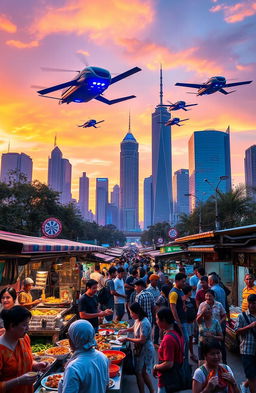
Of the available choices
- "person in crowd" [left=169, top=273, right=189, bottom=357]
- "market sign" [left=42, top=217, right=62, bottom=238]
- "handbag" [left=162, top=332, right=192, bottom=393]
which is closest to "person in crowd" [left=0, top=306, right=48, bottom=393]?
"handbag" [left=162, top=332, right=192, bottom=393]

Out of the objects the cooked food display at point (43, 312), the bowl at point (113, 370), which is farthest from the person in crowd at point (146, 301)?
the cooked food display at point (43, 312)

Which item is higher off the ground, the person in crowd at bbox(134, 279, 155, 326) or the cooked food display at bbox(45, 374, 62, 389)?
the person in crowd at bbox(134, 279, 155, 326)

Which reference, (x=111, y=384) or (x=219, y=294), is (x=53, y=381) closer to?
(x=111, y=384)

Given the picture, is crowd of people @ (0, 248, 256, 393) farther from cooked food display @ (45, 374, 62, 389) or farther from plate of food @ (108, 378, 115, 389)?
cooked food display @ (45, 374, 62, 389)

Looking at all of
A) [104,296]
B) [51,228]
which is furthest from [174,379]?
[51,228]

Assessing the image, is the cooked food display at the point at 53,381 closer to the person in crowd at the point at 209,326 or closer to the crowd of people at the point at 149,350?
the crowd of people at the point at 149,350
